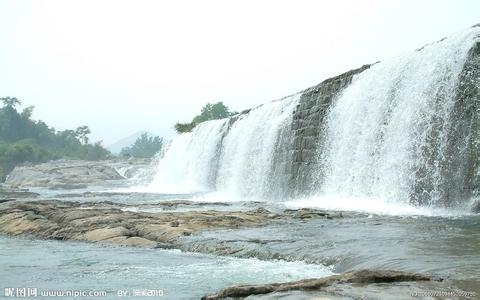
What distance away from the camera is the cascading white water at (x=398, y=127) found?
1360 cm

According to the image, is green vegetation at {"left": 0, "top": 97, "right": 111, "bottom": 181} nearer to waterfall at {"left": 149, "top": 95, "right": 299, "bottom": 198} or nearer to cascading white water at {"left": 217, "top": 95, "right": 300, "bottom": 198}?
waterfall at {"left": 149, "top": 95, "right": 299, "bottom": 198}

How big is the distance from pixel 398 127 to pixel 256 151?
422 inches

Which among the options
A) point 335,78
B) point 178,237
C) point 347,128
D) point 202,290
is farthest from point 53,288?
point 335,78

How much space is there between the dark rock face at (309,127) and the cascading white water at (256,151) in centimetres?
89

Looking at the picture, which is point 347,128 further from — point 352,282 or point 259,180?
point 352,282

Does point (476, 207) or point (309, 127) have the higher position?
point (309, 127)

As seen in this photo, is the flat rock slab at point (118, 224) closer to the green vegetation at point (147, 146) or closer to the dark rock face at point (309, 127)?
the dark rock face at point (309, 127)

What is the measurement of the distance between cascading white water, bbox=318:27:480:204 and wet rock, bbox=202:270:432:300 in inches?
350

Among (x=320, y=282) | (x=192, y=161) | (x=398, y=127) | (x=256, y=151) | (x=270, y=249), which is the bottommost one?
(x=270, y=249)

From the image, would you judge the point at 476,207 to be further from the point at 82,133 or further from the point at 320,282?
the point at 82,133

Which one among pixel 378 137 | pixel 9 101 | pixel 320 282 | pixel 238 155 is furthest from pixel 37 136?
pixel 320 282

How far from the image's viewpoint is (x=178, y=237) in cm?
934

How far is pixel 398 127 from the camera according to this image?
49.3 ft

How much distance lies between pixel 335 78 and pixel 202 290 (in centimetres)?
1625
